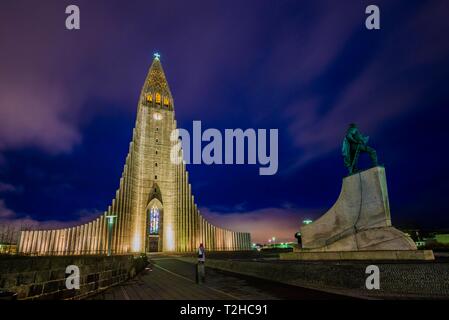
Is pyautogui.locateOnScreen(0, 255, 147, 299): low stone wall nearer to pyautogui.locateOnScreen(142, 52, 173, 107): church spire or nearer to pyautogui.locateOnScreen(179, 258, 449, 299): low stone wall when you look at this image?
pyautogui.locateOnScreen(179, 258, 449, 299): low stone wall

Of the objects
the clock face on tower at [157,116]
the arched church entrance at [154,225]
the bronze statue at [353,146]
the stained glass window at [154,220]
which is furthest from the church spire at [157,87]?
the bronze statue at [353,146]

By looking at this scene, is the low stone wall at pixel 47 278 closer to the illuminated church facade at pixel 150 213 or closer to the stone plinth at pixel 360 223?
the stone plinth at pixel 360 223

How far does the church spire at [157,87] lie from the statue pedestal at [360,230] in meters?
43.7

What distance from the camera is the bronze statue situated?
14.0 metres

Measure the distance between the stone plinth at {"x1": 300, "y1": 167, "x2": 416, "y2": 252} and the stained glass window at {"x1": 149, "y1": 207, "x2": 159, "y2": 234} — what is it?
3754 centimetres

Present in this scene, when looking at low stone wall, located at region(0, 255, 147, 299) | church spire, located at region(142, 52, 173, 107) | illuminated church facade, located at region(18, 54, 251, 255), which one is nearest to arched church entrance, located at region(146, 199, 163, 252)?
illuminated church facade, located at region(18, 54, 251, 255)

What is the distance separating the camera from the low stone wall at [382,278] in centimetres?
607

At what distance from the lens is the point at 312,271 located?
326 inches
